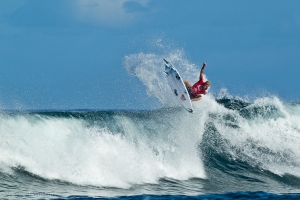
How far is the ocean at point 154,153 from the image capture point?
38.3 feet

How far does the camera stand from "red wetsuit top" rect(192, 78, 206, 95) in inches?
615

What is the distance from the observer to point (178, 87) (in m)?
15.9

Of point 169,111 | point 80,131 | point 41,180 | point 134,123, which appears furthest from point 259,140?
point 41,180

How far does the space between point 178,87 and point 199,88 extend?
68cm

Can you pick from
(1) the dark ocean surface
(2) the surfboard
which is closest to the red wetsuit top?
(2) the surfboard

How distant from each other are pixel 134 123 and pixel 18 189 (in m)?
6.20

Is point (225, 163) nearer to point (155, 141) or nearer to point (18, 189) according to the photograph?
point (155, 141)

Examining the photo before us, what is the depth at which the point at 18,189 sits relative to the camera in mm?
11156

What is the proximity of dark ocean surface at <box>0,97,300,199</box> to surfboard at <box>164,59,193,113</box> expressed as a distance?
39.6 inches

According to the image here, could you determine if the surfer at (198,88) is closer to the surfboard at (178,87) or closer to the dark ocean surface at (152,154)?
the surfboard at (178,87)

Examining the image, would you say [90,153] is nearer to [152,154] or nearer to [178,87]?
[152,154]

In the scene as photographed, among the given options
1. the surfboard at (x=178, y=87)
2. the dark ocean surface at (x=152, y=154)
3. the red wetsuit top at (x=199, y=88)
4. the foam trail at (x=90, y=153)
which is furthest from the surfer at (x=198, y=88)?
the foam trail at (x=90, y=153)

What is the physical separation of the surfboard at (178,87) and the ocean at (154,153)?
3.20 ft

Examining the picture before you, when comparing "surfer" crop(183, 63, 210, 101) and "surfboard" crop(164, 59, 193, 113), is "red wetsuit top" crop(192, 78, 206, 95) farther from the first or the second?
"surfboard" crop(164, 59, 193, 113)
